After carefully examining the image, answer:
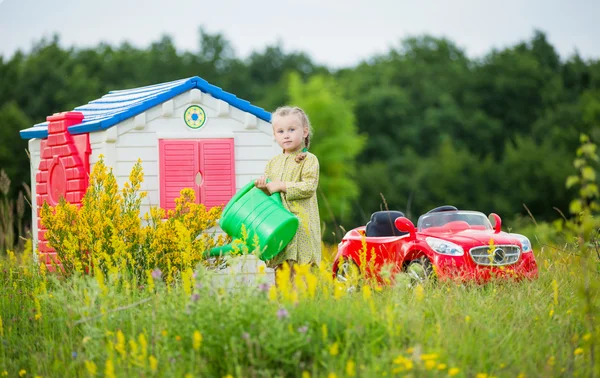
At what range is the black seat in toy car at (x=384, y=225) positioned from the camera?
7.86m

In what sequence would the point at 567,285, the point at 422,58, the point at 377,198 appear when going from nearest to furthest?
the point at 567,285, the point at 377,198, the point at 422,58

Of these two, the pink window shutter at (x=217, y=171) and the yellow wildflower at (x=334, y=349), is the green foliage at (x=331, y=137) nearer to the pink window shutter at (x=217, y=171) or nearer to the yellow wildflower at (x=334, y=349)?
the pink window shutter at (x=217, y=171)

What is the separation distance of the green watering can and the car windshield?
4.94ft

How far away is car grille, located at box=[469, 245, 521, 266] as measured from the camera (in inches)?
271

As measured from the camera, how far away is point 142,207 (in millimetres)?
8289

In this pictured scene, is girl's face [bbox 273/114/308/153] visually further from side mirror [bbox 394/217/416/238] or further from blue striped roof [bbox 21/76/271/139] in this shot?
blue striped roof [bbox 21/76/271/139]

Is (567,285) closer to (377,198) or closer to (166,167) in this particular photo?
(166,167)

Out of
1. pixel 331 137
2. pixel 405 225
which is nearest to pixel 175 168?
pixel 405 225

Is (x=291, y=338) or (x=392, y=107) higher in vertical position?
(x=392, y=107)

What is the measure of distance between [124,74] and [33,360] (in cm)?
4472

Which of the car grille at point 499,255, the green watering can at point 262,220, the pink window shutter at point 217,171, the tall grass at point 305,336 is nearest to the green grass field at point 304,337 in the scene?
the tall grass at point 305,336

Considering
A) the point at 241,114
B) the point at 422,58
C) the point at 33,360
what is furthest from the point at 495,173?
the point at 33,360

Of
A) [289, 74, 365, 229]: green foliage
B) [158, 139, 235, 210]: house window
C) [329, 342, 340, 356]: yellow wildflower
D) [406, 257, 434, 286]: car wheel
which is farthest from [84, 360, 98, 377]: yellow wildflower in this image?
[289, 74, 365, 229]: green foliage

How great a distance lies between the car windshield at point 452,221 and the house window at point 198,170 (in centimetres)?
216
